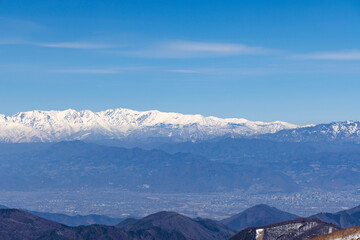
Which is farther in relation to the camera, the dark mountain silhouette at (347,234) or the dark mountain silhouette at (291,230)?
the dark mountain silhouette at (291,230)

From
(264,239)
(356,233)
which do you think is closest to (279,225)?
(264,239)

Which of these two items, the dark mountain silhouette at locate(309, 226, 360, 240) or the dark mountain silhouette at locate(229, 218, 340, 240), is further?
the dark mountain silhouette at locate(229, 218, 340, 240)

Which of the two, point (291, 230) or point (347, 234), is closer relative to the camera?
point (347, 234)

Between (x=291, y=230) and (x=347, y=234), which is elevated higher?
(x=291, y=230)

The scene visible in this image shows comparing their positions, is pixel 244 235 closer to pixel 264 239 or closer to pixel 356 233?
pixel 264 239

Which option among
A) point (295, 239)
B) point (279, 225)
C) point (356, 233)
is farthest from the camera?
point (279, 225)

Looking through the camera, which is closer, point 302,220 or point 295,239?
point 295,239

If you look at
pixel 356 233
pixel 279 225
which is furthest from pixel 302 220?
pixel 356 233

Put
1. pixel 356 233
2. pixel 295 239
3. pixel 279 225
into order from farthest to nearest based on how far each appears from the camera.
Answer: pixel 279 225, pixel 295 239, pixel 356 233
